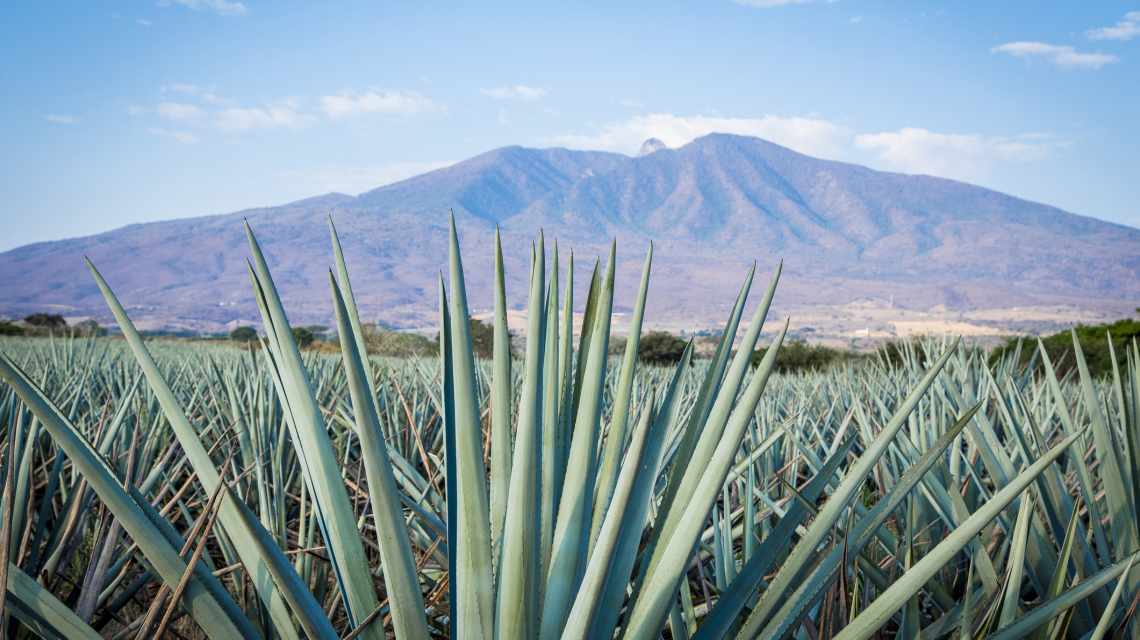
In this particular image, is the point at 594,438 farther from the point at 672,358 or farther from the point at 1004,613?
the point at 672,358

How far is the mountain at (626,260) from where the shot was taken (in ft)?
361

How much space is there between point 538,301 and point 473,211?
196042 mm

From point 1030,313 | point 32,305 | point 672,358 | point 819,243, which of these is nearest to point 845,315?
point 1030,313

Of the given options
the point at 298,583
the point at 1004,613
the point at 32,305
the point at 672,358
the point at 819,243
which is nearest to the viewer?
the point at 298,583

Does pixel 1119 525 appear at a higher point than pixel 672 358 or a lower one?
higher

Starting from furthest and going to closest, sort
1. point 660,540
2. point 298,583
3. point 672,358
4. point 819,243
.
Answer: point 819,243 → point 672,358 → point 660,540 → point 298,583

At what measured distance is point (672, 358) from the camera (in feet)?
86.3

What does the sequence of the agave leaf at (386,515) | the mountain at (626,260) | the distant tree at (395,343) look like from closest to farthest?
the agave leaf at (386,515), the distant tree at (395,343), the mountain at (626,260)

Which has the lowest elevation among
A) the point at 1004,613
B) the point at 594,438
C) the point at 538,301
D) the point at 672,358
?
the point at 672,358

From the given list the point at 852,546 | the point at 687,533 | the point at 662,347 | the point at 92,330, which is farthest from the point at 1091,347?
the point at 662,347

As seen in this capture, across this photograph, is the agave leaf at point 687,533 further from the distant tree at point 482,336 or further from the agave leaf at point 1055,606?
the distant tree at point 482,336

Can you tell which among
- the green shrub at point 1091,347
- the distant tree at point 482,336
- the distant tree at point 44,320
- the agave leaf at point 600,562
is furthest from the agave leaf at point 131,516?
the distant tree at point 44,320

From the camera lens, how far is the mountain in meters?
110

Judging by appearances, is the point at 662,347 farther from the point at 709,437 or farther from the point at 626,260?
the point at 626,260
